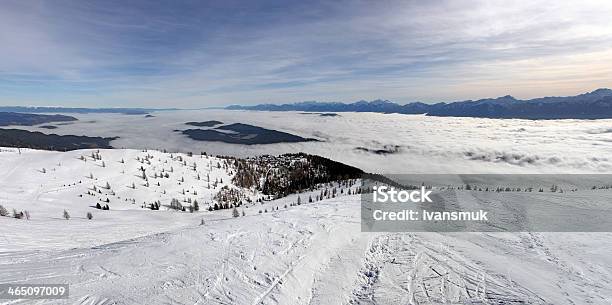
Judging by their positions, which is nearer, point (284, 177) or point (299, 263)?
point (299, 263)

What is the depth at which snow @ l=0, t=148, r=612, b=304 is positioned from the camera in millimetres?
9805

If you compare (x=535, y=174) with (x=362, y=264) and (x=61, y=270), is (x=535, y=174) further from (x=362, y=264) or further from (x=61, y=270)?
(x=61, y=270)

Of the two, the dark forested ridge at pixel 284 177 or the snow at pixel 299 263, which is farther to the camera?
the dark forested ridge at pixel 284 177

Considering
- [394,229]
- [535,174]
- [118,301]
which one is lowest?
[535,174]

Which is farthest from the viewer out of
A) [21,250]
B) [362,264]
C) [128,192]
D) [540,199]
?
[128,192]

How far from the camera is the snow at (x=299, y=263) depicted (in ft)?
32.2

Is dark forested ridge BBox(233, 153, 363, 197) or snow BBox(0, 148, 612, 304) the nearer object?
snow BBox(0, 148, 612, 304)

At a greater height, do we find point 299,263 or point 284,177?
point 299,263

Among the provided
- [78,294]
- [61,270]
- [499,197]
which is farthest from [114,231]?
[499,197]

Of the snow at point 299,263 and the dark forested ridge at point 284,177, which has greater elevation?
the snow at point 299,263

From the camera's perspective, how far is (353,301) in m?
10.3

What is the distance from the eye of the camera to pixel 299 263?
12273mm

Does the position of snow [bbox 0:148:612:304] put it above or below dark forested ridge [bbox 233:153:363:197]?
above

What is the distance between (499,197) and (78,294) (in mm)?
26559
